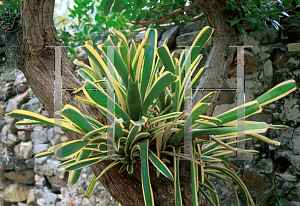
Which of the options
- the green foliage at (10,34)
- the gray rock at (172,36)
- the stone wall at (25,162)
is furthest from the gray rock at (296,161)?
the stone wall at (25,162)

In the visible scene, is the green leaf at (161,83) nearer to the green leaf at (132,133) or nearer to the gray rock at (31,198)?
the green leaf at (132,133)

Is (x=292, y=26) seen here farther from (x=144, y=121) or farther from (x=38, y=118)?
(x=38, y=118)

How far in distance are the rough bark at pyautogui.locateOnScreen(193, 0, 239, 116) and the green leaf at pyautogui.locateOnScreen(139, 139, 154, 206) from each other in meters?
0.33

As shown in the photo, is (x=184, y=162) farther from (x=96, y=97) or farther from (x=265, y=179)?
(x=265, y=179)

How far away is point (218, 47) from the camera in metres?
0.74

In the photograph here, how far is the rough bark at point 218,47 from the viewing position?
0.68 metres

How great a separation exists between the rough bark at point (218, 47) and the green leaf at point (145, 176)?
33cm

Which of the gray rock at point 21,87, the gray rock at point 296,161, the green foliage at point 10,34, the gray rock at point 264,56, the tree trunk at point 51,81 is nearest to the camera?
the tree trunk at point 51,81

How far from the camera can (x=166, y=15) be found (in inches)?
46.2

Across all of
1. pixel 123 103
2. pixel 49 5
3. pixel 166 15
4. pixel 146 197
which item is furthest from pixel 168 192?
pixel 166 15

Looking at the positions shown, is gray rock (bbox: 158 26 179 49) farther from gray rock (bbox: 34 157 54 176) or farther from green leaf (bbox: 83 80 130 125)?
gray rock (bbox: 34 157 54 176)

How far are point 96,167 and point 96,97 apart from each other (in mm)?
173

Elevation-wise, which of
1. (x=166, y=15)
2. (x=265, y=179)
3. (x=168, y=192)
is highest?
(x=166, y=15)

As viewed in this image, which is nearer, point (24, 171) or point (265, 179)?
point (265, 179)
